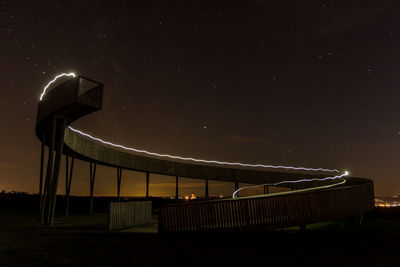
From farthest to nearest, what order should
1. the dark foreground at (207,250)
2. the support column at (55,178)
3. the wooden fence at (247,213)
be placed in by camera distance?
the support column at (55,178) → the wooden fence at (247,213) → the dark foreground at (207,250)

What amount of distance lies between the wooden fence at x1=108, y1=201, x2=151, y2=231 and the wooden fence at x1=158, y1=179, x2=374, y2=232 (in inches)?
102

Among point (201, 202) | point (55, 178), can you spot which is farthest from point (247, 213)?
point (55, 178)

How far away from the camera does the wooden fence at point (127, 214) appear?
1417 centimetres

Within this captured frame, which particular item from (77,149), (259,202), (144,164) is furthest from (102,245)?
(144,164)

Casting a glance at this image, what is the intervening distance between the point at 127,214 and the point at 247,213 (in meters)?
5.82

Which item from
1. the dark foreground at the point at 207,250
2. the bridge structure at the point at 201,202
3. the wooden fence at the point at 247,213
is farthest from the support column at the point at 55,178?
the wooden fence at the point at 247,213

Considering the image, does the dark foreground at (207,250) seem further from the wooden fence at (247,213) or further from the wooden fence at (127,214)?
the wooden fence at (127,214)

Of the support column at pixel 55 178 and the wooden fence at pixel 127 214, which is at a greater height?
the support column at pixel 55 178

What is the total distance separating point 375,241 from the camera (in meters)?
10.1

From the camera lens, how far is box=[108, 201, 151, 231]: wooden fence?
14.2 metres

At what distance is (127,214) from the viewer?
1540cm

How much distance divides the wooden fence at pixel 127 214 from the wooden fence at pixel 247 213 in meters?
2.58

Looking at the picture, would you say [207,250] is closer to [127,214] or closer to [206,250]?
[206,250]

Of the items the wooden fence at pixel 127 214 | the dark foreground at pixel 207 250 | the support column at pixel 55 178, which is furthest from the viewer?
the support column at pixel 55 178
